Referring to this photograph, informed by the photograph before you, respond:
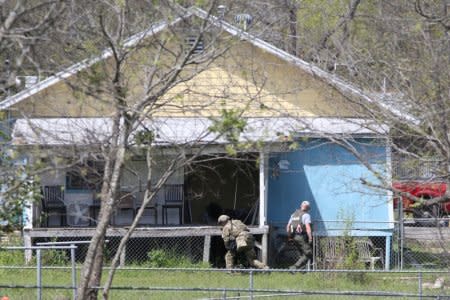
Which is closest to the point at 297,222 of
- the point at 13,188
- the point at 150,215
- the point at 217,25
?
the point at 150,215

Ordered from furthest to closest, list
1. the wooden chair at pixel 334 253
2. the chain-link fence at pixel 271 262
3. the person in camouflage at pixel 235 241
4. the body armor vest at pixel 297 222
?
1. the body armor vest at pixel 297 222
2. the person in camouflage at pixel 235 241
3. the wooden chair at pixel 334 253
4. the chain-link fence at pixel 271 262

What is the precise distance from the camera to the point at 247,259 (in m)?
21.2

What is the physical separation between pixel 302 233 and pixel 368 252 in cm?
182

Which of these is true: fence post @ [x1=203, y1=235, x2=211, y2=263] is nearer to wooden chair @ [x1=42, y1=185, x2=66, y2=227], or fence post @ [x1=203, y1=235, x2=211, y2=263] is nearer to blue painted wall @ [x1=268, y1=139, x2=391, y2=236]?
blue painted wall @ [x1=268, y1=139, x2=391, y2=236]

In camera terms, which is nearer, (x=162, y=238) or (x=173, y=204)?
(x=162, y=238)

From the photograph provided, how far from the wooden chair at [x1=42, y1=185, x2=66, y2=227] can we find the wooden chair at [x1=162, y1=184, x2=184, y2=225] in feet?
7.60

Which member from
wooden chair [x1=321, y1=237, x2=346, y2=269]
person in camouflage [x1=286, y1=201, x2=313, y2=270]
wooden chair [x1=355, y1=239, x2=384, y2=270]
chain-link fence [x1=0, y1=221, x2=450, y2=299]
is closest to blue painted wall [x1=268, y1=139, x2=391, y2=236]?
chain-link fence [x1=0, y1=221, x2=450, y2=299]

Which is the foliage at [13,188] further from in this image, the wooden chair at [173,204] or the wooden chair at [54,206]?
the wooden chair at [173,204]

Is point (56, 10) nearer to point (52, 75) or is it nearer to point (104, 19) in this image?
point (52, 75)

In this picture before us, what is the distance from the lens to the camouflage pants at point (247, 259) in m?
20.8

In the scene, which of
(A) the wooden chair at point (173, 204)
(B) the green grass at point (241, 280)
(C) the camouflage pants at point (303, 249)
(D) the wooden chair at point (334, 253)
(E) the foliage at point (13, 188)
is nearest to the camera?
(E) the foliage at point (13, 188)

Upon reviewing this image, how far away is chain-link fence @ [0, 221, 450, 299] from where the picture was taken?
1817cm

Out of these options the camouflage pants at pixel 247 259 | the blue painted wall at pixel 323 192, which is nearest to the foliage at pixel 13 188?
the camouflage pants at pixel 247 259

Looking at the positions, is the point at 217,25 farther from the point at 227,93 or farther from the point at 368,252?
the point at 368,252
